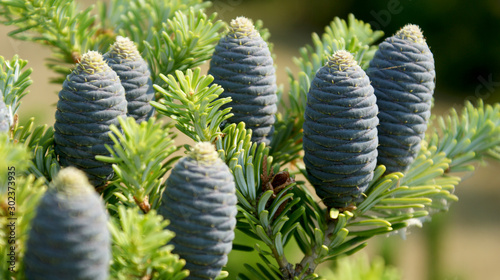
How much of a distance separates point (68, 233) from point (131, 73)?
23cm

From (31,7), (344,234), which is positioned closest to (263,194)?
(344,234)

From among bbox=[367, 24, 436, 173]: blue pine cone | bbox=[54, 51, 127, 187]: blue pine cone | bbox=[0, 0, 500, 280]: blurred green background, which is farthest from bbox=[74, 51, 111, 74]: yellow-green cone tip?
bbox=[0, 0, 500, 280]: blurred green background

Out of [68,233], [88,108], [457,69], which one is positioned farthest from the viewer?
[457,69]

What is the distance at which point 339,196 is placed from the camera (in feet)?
1.70

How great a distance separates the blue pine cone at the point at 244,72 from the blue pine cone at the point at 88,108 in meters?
0.11

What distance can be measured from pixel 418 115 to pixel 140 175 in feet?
0.96

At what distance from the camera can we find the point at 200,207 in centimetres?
38

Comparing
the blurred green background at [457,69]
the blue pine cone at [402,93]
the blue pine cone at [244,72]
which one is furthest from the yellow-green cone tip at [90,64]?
the blurred green background at [457,69]

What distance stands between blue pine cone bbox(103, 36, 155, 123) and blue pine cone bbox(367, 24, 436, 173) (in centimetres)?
24

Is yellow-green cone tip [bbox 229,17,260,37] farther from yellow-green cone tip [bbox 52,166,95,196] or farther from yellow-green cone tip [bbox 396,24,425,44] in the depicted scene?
yellow-green cone tip [bbox 52,166,95,196]

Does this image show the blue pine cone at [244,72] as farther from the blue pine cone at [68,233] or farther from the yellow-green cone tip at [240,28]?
the blue pine cone at [68,233]

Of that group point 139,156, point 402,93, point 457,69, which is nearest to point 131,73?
point 139,156

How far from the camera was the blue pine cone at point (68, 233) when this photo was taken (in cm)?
31

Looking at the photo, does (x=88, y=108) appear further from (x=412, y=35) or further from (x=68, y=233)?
(x=412, y=35)
